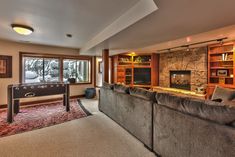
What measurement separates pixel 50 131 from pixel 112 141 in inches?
56.6

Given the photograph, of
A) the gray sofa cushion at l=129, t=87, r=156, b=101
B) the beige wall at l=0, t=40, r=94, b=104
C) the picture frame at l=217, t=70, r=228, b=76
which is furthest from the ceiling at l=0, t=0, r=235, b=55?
the picture frame at l=217, t=70, r=228, b=76

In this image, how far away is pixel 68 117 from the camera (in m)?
3.82

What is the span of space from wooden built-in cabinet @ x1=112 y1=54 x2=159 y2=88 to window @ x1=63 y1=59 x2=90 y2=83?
166 centimetres

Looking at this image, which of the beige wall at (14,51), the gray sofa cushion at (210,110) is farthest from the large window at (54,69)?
the gray sofa cushion at (210,110)

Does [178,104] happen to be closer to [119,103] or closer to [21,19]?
[119,103]

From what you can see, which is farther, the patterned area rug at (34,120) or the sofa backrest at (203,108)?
the patterned area rug at (34,120)

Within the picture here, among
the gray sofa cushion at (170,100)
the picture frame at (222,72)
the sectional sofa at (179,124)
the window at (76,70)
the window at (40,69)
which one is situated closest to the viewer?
the sectional sofa at (179,124)

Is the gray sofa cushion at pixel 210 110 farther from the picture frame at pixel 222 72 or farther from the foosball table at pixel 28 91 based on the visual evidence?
the picture frame at pixel 222 72

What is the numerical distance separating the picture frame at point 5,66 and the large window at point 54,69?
17.1 inches

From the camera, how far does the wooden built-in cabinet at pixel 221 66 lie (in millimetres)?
4471

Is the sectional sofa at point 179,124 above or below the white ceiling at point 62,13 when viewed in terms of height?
below

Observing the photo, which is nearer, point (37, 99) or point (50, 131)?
point (50, 131)

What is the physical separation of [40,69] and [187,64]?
6.39 meters

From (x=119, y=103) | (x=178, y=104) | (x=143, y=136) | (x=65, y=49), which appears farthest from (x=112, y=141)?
(x=65, y=49)
